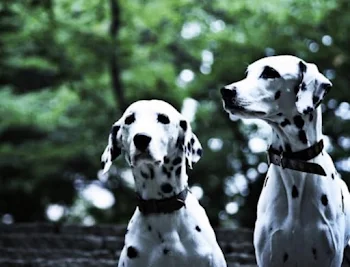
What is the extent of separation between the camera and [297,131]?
294 cm

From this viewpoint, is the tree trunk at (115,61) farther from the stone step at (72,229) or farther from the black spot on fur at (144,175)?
the black spot on fur at (144,175)

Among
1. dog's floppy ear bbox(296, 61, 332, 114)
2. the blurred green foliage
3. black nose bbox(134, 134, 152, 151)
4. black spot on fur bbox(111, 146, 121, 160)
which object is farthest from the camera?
the blurred green foliage

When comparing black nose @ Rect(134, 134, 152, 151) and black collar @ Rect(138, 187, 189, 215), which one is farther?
black collar @ Rect(138, 187, 189, 215)

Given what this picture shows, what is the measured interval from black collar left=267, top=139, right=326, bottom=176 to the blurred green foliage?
13.5ft

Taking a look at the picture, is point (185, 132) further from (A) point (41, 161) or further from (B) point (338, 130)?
(A) point (41, 161)

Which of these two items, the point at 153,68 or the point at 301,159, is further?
the point at 153,68

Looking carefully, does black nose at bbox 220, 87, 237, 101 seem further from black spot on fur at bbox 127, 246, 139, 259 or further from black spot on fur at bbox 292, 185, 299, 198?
black spot on fur at bbox 127, 246, 139, 259

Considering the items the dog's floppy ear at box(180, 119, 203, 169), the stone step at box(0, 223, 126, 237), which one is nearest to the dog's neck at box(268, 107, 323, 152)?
the dog's floppy ear at box(180, 119, 203, 169)

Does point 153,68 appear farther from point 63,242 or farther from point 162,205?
point 162,205

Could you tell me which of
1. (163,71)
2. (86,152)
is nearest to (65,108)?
(86,152)

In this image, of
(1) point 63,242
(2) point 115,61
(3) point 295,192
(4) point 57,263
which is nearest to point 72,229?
(1) point 63,242

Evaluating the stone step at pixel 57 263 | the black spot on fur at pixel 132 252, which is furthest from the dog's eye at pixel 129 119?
the stone step at pixel 57 263

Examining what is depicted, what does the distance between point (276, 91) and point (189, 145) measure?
37 cm

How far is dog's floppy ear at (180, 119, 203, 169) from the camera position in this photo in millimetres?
2939
